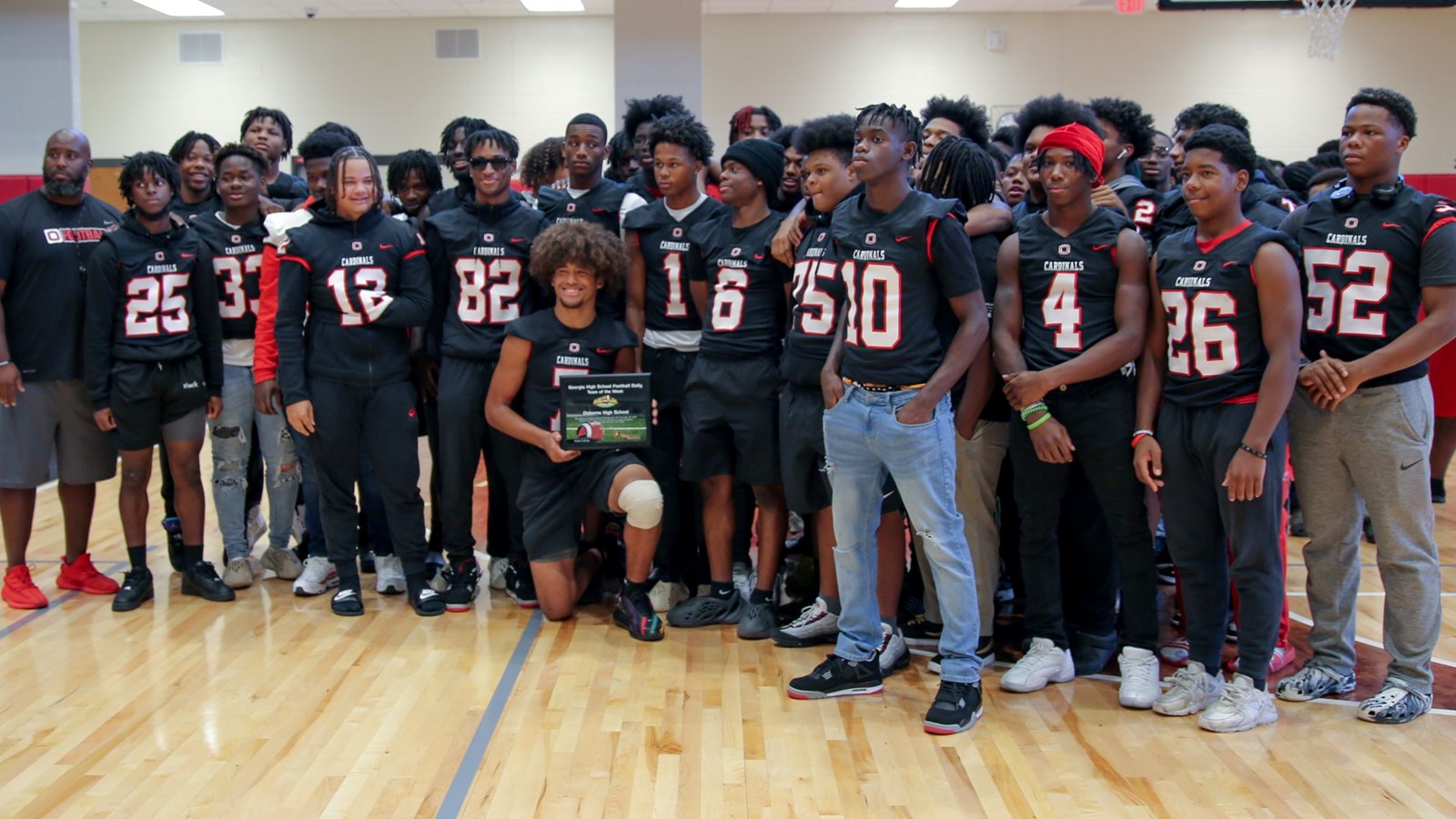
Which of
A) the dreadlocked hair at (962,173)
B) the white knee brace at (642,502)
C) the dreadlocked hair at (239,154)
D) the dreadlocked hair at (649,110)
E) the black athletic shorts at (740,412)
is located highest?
the dreadlocked hair at (649,110)

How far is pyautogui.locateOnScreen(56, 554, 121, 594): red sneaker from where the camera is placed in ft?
17.4

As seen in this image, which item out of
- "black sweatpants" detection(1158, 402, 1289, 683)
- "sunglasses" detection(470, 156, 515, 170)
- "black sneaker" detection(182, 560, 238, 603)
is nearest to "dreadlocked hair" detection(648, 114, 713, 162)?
"sunglasses" detection(470, 156, 515, 170)

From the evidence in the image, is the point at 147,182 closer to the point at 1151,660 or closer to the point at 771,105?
the point at 1151,660

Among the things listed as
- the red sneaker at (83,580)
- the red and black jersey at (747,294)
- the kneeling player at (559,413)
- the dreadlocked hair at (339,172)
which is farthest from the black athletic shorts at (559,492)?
the red sneaker at (83,580)

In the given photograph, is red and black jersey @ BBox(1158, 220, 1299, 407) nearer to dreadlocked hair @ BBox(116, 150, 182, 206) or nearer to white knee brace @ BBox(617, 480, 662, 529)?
white knee brace @ BBox(617, 480, 662, 529)

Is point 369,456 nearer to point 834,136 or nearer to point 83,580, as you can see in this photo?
point 83,580

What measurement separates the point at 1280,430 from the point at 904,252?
4.19 ft

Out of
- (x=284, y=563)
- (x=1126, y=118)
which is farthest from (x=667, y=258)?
(x=284, y=563)

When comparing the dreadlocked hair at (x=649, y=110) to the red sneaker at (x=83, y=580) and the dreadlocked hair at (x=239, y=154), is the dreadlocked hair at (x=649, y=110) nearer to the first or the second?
the dreadlocked hair at (x=239, y=154)

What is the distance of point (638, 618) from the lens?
4758 mm

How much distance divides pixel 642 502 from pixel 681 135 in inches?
57.8

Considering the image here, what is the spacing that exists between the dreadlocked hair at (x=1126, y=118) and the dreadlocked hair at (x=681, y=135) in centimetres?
161

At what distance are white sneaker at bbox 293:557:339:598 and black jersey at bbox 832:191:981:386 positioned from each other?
2.70 m

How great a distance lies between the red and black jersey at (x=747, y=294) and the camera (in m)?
4.62
